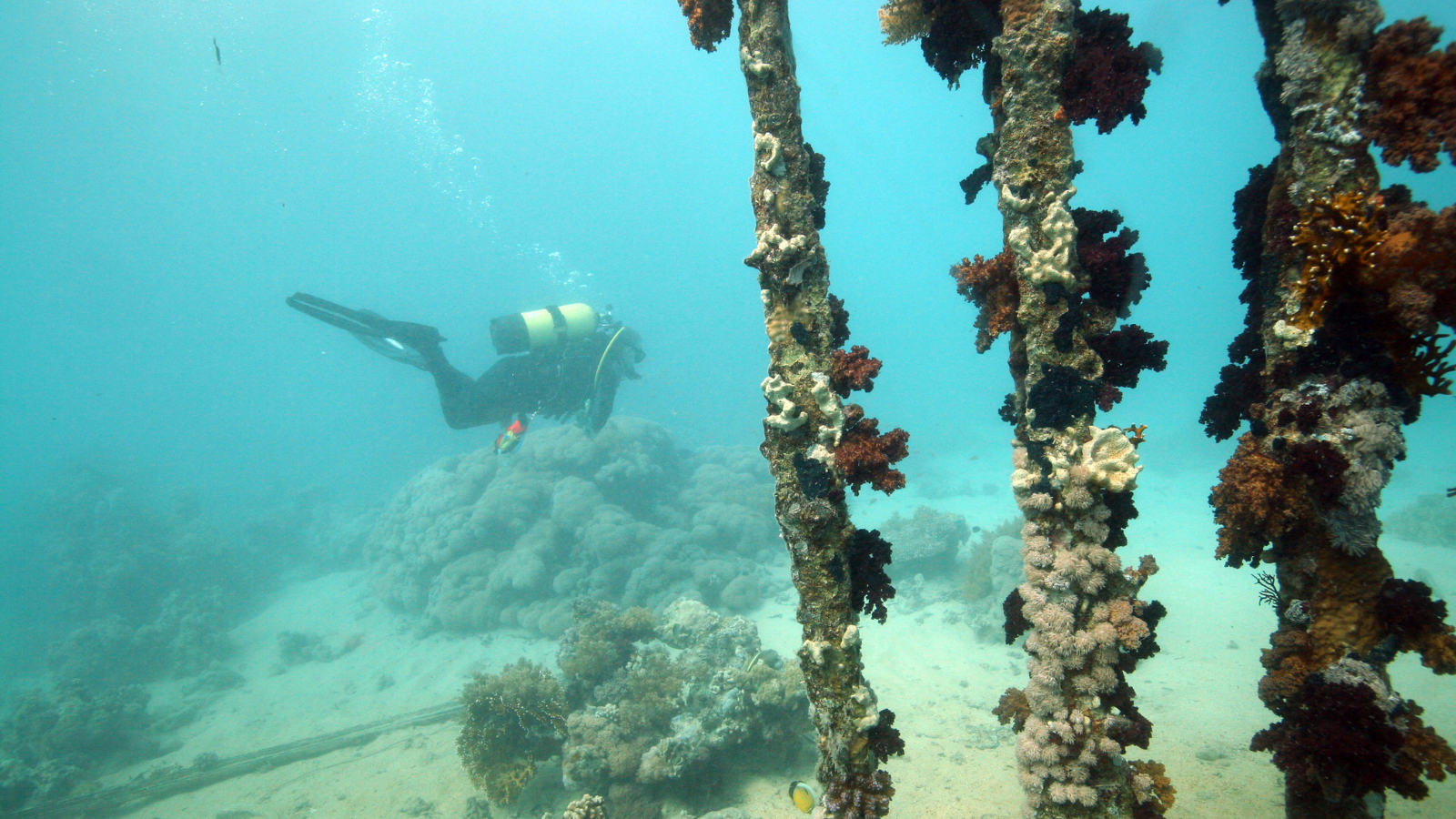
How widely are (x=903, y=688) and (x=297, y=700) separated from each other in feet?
49.7

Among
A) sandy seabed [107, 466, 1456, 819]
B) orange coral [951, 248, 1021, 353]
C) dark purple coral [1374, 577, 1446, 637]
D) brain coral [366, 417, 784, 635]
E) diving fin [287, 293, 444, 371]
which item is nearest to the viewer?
dark purple coral [1374, 577, 1446, 637]

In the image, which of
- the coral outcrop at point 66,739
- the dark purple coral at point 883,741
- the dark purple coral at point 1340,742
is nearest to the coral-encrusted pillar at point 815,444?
the dark purple coral at point 883,741

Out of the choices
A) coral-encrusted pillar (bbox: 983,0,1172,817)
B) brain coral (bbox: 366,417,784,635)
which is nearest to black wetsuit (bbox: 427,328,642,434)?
brain coral (bbox: 366,417,784,635)

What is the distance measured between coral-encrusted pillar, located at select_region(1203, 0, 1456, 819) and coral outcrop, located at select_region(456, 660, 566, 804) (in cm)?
874

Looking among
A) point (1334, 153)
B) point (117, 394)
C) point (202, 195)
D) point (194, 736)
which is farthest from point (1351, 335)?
point (117, 394)

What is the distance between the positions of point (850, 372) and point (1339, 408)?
2676 mm

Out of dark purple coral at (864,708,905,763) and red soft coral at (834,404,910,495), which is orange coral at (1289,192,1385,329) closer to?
red soft coral at (834,404,910,495)

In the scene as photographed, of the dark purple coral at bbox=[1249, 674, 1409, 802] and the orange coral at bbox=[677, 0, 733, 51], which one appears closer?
the dark purple coral at bbox=[1249, 674, 1409, 802]

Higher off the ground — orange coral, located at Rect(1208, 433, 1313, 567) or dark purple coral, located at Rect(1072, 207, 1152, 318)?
dark purple coral, located at Rect(1072, 207, 1152, 318)

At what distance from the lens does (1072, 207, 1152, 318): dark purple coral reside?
3303 mm

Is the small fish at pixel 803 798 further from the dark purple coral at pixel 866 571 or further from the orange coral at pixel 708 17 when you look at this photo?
the orange coral at pixel 708 17

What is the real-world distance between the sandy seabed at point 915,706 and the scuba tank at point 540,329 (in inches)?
312

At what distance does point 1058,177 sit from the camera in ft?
11.0

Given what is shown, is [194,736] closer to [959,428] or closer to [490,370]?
[490,370]
